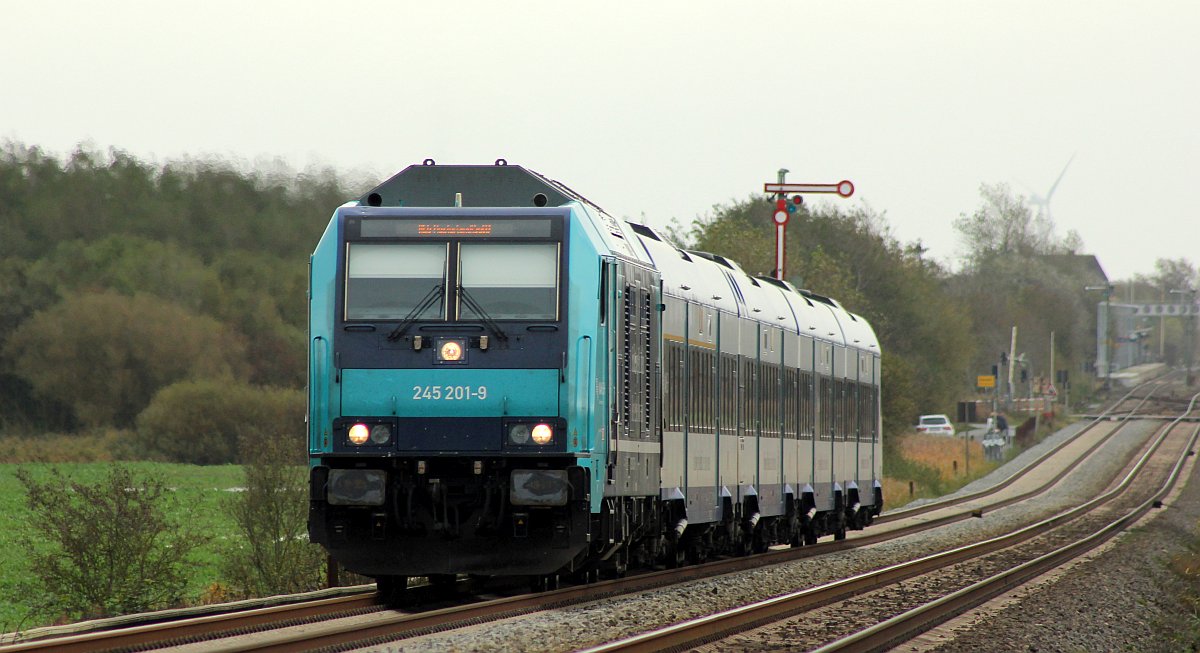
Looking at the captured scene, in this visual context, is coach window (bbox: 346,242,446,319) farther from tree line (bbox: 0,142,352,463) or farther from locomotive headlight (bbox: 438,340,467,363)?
tree line (bbox: 0,142,352,463)

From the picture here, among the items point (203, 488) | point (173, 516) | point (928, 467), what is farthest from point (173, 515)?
point (928, 467)

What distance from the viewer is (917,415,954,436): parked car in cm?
8012

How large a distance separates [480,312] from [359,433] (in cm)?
142

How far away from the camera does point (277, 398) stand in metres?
54.7

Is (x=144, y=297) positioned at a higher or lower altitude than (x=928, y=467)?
higher

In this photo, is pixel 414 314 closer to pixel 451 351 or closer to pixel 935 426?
pixel 451 351

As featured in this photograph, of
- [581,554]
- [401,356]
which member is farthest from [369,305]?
[581,554]

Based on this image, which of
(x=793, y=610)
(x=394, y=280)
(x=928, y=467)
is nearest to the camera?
(x=394, y=280)

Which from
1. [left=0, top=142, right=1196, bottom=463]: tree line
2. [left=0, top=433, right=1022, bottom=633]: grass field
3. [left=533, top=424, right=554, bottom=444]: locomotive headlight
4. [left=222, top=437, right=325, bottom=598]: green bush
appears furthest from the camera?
[left=0, top=142, right=1196, bottom=463]: tree line

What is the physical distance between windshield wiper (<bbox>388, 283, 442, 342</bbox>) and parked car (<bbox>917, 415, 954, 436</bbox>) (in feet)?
218

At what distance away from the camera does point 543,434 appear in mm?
13789

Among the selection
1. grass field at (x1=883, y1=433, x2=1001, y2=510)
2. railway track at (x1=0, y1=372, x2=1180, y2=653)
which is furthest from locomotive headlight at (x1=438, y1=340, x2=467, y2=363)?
grass field at (x1=883, y1=433, x2=1001, y2=510)

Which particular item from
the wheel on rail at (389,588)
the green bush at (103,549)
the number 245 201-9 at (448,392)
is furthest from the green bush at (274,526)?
the number 245 201-9 at (448,392)

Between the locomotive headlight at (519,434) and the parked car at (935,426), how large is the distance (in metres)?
66.4
